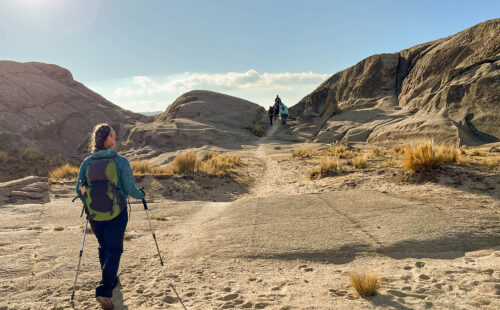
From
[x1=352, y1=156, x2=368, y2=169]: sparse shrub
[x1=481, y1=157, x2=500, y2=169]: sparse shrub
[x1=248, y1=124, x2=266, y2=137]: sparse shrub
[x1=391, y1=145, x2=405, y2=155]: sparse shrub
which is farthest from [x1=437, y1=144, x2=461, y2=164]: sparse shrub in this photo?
[x1=248, y1=124, x2=266, y2=137]: sparse shrub

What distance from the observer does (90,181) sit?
3811 millimetres

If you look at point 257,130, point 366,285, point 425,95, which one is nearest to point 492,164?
point 366,285

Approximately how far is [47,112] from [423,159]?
143 ft

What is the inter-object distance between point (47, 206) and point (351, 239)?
9002mm

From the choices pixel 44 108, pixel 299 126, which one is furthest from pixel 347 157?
pixel 44 108

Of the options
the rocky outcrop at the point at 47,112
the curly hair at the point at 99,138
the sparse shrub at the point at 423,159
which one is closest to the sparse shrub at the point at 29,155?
the rocky outcrop at the point at 47,112

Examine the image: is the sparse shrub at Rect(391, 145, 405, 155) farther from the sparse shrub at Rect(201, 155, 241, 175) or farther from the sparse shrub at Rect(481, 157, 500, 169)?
the sparse shrub at Rect(201, 155, 241, 175)

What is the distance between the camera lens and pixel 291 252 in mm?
5156

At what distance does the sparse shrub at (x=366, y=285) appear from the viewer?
3.52 meters

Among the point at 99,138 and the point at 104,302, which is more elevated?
the point at 99,138

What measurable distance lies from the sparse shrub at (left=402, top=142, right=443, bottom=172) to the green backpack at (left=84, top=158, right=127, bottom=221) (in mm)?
8027

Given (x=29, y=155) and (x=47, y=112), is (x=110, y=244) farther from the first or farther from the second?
(x=47, y=112)

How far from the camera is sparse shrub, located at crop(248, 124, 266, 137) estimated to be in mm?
38094

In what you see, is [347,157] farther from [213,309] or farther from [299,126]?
[299,126]
